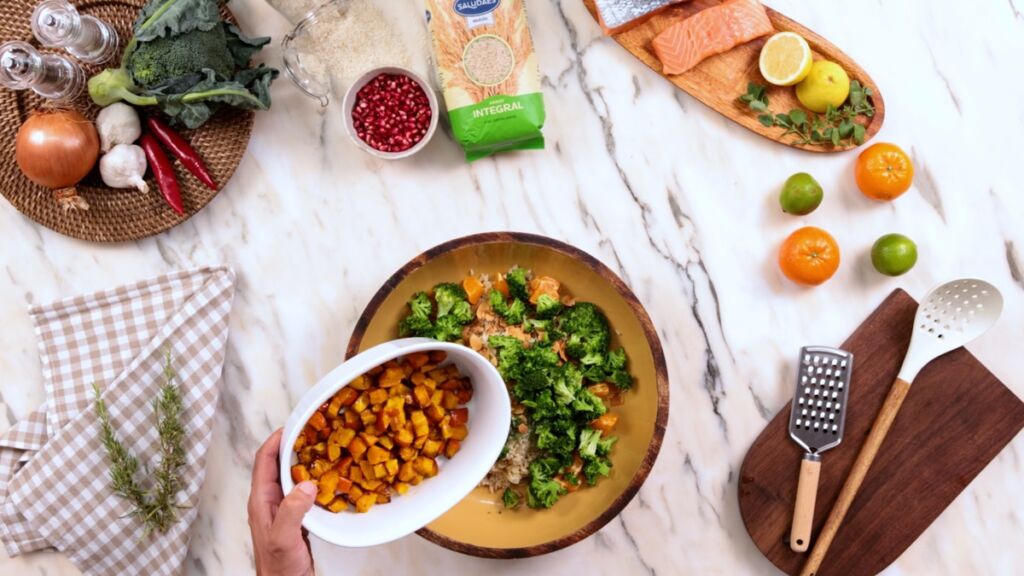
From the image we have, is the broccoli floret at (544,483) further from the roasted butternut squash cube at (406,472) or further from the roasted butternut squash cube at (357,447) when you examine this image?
the roasted butternut squash cube at (357,447)

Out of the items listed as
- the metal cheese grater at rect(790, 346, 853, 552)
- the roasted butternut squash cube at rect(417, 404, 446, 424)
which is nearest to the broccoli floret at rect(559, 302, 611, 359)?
the roasted butternut squash cube at rect(417, 404, 446, 424)

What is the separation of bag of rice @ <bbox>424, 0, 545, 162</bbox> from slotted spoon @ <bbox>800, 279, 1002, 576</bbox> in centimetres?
110

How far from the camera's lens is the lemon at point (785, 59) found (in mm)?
2055

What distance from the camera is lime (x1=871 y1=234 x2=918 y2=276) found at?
2.04 metres

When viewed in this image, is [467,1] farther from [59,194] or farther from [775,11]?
[59,194]

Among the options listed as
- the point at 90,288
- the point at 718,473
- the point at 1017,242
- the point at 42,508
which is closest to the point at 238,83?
the point at 90,288

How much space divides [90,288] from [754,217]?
1.72 metres

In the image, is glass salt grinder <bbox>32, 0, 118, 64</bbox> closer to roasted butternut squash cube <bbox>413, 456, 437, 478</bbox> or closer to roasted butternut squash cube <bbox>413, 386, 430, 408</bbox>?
roasted butternut squash cube <bbox>413, 386, 430, 408</bbox>

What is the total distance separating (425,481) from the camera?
5.98 ft

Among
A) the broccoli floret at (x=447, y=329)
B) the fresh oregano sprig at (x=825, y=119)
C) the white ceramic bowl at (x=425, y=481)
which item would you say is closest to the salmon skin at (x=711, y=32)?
the fresh oregano sprig at (x=825, y=119)

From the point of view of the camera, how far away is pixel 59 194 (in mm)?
1995

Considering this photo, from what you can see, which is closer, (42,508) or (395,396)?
(395,396)

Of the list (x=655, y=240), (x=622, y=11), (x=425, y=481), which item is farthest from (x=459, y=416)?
(x=622, y=11)

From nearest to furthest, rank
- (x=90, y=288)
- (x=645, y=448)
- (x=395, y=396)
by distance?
(x=395, y=396) < (x=645, y=448) < (x=90, y=288)
